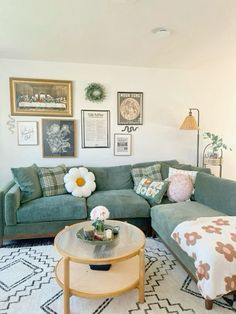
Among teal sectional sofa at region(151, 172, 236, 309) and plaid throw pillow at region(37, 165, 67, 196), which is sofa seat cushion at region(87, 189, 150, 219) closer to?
teal sectional sofa at region(151, 172, 236, 309)

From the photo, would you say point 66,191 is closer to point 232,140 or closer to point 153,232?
point 153,232

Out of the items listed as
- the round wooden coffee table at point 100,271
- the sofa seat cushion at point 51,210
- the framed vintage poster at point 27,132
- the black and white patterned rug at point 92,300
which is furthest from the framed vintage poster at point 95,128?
the round wooden coffee table at point 100,271

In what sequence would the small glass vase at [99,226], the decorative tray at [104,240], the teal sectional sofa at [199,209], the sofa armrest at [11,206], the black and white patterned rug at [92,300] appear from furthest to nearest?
the sofa armrest at [11,206]
the teal sectional sofa at [199,209]
the small glass vase at [99,226]
the decorative tray at [104,240]
the black and white patterned rug at [92,300]

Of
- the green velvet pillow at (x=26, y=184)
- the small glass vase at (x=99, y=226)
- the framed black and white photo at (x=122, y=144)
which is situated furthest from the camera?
the framed black and white photo at (x=122, y=144)

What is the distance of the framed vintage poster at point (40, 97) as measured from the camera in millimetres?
3453

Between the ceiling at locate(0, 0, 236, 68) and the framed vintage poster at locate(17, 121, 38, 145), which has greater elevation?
the ceiling at locate(0, 0, 236, 68)

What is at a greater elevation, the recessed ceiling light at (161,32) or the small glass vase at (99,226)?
the recessed ceiling light at (161,32)

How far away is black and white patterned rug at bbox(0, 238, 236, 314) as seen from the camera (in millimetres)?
1718

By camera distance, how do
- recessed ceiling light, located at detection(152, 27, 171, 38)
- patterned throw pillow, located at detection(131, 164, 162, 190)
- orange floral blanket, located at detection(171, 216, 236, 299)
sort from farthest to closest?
patterned throw pillow, located at detection(131, 164, 162, 190)
recessed ceiling light, located at detection(152, 27, 171, 38)
orange floral blanket, located at detection(171, 216, 236, 299)

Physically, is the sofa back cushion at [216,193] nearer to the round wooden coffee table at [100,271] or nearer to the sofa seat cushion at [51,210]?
the round wooden coffee table at [100,271]

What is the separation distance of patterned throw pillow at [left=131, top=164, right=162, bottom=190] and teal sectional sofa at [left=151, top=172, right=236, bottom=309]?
25.8 inches

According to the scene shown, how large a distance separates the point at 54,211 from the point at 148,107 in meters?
2.19

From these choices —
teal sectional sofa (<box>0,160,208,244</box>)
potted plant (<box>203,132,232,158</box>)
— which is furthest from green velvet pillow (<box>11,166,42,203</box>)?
potted plant (<box>203,132,232,158</box>)

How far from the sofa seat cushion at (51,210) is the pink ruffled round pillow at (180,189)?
1.11 m
